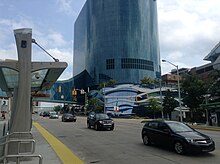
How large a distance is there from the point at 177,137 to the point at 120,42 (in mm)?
118396

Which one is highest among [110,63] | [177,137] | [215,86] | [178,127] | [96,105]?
[110,63]

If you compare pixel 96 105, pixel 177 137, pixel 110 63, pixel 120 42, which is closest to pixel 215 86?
pixel 177 137

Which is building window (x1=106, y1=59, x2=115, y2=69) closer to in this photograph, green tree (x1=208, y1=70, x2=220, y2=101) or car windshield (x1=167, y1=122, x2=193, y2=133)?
green tree (x1=208, y1=70, x2=220, y2=101)

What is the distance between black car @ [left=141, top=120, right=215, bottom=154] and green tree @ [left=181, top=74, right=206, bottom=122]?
31.3m

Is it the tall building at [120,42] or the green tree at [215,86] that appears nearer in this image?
the green tree at [215,86]

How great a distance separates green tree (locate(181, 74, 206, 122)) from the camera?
42.6 meters

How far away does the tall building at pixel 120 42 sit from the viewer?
12612 cm

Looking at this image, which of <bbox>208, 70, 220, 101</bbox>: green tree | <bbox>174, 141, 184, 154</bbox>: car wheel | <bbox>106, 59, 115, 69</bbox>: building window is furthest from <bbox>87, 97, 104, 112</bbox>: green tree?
<bbox>174, 141, 184, 154</bbox>: car wheel

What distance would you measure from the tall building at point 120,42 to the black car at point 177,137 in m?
111

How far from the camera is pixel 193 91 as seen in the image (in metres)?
42.8

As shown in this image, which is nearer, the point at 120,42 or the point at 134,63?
the point at 120,42

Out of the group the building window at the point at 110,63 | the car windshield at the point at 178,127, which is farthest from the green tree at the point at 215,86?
the building window at the point at 110,63

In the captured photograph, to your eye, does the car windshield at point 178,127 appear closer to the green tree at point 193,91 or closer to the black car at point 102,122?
the black car at point 102,122

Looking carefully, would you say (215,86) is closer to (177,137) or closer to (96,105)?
(177,137)
